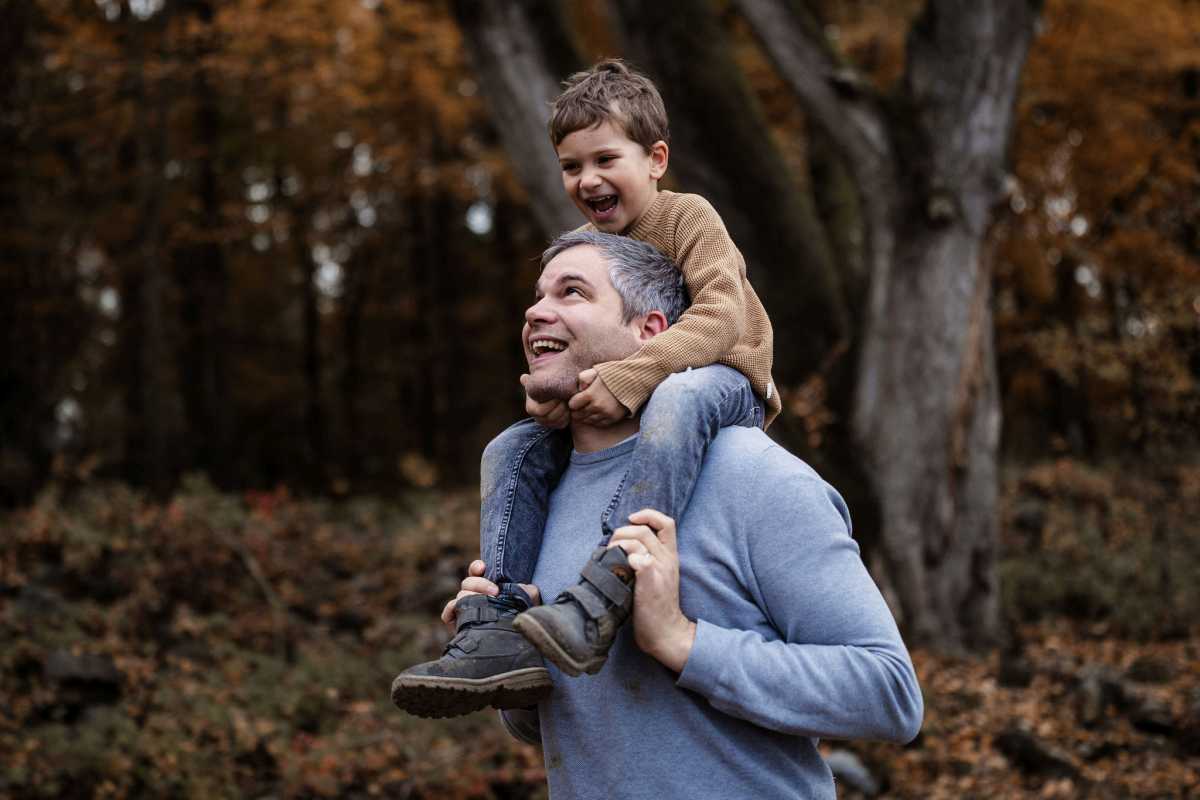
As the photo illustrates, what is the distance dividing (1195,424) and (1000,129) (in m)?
2.61

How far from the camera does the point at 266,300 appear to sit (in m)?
23.5

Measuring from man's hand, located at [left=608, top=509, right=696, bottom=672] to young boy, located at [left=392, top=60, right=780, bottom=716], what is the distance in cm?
4

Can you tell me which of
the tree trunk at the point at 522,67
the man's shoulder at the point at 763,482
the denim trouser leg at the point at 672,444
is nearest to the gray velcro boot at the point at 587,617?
the denim trouser leg at the point at 672,444

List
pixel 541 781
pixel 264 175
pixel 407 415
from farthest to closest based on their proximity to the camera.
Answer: pixel 407 415
pixel 264 175
pixel 541 781

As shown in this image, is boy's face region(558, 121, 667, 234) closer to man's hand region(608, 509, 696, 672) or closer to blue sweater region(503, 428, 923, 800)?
blue sweater region(503, 428, 923, 800)

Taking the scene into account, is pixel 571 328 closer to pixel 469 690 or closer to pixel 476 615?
pixel 476 615

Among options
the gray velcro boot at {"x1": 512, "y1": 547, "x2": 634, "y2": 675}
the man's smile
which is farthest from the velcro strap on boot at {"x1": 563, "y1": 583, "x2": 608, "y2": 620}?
the man's smile

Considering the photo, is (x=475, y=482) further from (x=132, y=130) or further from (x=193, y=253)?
(x=132, y=130)

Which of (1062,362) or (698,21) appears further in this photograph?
(1062,362)

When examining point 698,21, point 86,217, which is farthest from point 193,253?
point 698,21

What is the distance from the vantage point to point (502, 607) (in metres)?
2.16

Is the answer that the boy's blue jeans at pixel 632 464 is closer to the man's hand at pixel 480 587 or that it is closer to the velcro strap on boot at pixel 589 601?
the man's hand at pixel 480 587

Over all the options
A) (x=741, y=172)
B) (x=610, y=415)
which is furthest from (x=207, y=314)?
(x=610, y=415)

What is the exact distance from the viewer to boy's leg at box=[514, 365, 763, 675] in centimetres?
183
